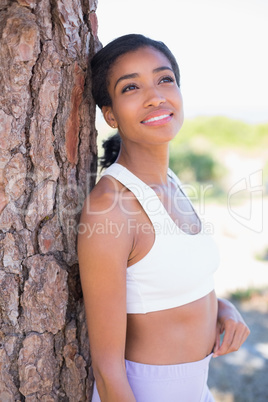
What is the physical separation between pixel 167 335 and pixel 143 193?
21.3 inches

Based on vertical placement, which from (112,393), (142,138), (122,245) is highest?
(142,138)

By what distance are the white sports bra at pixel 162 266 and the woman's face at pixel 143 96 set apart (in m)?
0.18

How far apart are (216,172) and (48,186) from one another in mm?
10323

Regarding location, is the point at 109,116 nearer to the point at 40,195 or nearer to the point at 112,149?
the point at 112,149

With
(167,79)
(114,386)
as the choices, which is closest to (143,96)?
(167,79)

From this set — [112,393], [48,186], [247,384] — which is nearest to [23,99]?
[48,186]

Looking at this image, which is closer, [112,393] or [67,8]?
[112,393]

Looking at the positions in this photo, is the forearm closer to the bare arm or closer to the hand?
the bare arm

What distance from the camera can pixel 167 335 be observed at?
59.9 inches

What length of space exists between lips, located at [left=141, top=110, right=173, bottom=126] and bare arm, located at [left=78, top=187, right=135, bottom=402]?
1.30 ft

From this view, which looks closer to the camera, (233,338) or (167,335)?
(167,335)

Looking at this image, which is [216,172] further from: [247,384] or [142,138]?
[142,138]

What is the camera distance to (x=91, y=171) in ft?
5.59

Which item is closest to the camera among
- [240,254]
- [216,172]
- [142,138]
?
[142,138]
